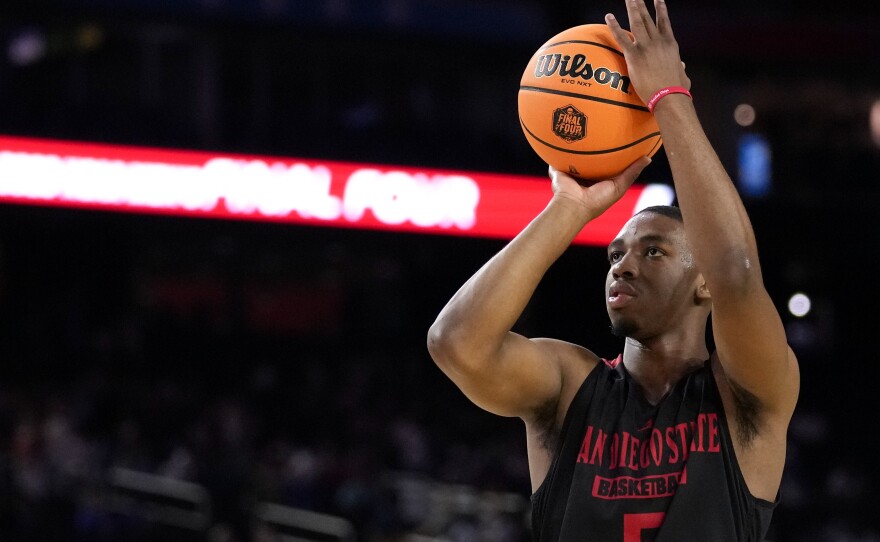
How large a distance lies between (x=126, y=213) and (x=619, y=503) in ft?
31.5

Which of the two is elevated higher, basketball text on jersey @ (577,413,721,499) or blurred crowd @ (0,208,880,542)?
blurred crowd @ (0,208,880,542)

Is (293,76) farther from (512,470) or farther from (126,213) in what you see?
(512,470)

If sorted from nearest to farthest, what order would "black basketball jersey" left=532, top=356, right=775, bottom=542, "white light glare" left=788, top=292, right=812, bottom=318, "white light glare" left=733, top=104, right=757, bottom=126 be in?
1. "black basketball jersey" left=532, top=356, right=775, bottom=542
2. "white light glare" left=733, top=104, right=757, bottom=126
3. "white light glare" left=788, top=292, right=812, bottom=318

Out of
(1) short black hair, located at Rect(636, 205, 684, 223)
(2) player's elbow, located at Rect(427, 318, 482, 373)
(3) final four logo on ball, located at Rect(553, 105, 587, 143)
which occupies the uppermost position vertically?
(3) final four logo on ball, located at Rect(553, 105, 587, 143)

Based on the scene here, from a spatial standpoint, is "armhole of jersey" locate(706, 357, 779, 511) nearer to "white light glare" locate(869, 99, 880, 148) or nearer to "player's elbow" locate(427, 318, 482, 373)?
"player's elbow" locate(427, 318, 482, 373)

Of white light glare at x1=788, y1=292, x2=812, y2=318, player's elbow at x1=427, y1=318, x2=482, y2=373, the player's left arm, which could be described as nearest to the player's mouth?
the player's left arm

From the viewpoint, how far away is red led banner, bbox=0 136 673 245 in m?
11.2

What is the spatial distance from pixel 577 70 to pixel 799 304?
52.5ft

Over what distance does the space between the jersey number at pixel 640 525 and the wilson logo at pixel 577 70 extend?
0.93 metres

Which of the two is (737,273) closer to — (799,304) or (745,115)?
(745,115)

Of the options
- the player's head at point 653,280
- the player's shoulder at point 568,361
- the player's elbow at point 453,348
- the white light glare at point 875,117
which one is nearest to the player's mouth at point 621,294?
the player's head at point 653,280

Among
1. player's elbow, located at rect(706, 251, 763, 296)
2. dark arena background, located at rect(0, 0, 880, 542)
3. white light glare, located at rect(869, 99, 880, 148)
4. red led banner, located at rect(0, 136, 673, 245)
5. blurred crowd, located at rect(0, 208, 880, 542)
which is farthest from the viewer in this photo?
white light glare, located at rect(869, 99, 880, 148)

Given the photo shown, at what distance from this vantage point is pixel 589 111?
2.71 metres

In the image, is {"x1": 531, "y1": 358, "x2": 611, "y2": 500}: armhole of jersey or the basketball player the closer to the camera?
the basketball player
